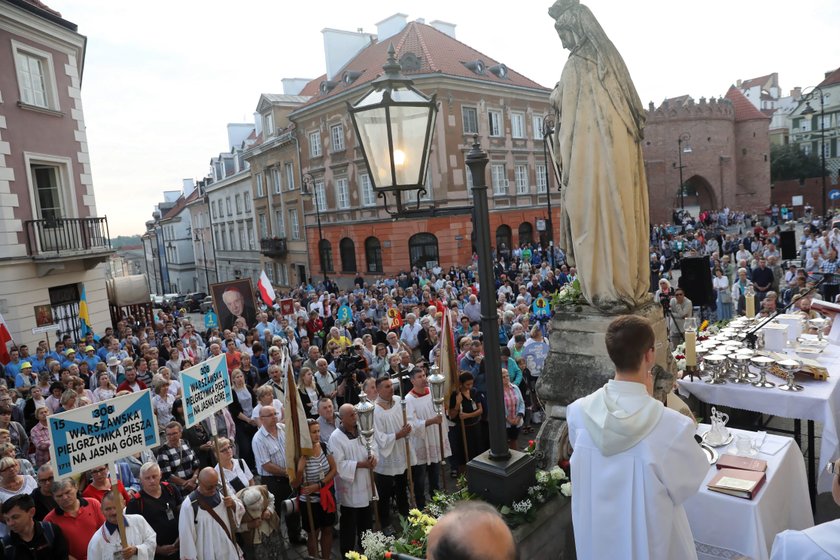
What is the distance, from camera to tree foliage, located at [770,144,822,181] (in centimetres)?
6247

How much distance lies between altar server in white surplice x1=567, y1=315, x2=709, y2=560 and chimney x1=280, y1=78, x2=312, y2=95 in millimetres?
45659

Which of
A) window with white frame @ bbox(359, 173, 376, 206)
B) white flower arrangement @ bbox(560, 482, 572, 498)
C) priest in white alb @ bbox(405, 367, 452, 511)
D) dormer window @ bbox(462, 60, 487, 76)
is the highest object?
dormer window @ bbox(462, 60, 487, 76)

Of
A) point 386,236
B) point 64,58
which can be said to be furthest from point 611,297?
point 386,236

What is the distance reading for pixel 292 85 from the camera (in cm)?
4512

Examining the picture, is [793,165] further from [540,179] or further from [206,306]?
[206,306]

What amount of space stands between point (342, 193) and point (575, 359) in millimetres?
31479

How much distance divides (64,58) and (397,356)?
1582 cm

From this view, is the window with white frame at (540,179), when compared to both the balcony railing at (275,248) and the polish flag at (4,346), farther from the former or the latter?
the polish flag at (4,346)

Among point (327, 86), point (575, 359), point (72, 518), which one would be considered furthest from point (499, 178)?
point (72, 518)

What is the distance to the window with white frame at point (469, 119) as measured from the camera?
106ft

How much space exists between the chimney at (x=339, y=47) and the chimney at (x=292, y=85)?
25.7 ft

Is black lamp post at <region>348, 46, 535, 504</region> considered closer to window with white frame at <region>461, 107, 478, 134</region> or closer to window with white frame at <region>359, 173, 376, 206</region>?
window with white frame at <region>461, 107, 478, 134</region>

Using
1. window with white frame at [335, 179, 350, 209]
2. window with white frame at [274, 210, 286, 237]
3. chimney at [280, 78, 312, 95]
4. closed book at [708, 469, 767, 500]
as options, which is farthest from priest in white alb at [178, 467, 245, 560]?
chimney at [280, 78, 312, 95]

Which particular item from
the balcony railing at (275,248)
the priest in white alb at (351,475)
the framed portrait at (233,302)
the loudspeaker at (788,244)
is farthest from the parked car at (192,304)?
the priest in white alb at (351,475)
